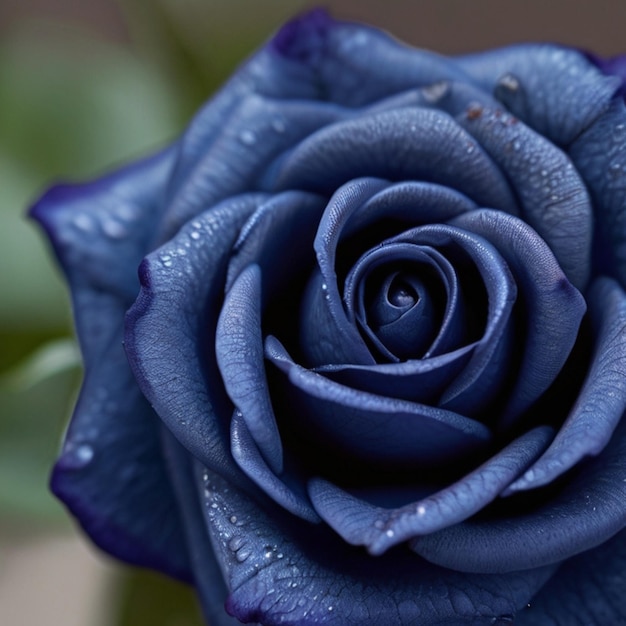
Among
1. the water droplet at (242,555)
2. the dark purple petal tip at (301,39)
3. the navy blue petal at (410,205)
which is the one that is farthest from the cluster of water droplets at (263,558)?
the dark purple petal tip at (301,39)

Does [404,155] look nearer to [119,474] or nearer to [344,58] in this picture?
[344,58]

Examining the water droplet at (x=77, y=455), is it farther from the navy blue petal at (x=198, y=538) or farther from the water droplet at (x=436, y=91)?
the water droplet at (x=436, y=91)

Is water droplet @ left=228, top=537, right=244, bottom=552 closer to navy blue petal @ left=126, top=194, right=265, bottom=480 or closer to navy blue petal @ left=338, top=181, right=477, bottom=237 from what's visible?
navy blue petal @ left=126, top=194, right=265, bottom=480

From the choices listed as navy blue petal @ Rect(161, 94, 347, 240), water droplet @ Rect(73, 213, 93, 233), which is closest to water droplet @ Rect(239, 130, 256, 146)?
navy blue petal @ Rect(161, 94, 347, 240)

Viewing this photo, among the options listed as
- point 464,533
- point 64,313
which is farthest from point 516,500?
point 64,313

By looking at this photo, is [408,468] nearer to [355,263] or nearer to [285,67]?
[355,263]

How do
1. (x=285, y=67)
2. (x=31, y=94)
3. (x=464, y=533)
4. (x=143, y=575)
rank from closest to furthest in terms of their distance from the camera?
1. (x=464, y=533)
2. (x=285, y=67)
3. (x=143, y=575)
4. (x=31, y=94)
